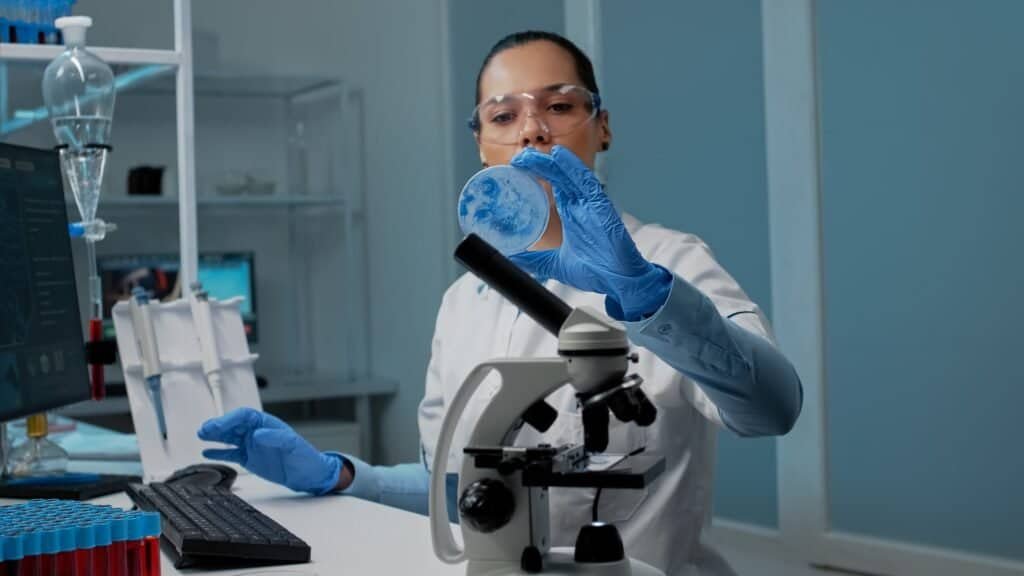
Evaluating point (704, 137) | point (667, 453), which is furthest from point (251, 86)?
point (667, 453)

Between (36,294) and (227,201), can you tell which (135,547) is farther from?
(227,201)

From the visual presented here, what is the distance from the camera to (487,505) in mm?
997

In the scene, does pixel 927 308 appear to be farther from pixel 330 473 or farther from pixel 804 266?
pixel 330 473

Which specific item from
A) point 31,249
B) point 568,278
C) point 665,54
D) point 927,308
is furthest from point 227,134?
point 568,278

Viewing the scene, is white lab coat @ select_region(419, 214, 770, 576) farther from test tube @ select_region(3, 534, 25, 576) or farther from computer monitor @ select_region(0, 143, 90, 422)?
test tube @ select_region(3, 534, 25, 576)

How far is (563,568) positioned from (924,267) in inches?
89.8

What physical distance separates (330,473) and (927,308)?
184cm

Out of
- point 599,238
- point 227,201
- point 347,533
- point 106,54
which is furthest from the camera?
point 227,201

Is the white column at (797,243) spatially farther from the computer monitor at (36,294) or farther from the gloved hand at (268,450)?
the computer monitor at (36,294)

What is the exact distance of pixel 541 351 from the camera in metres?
1.74

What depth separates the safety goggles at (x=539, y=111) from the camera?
1.66 metres

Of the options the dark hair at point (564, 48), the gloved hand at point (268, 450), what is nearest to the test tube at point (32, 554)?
the gloved hand at point (268, 450)

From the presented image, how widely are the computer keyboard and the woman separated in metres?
0.21

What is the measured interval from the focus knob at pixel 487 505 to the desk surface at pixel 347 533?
0.75 ft
